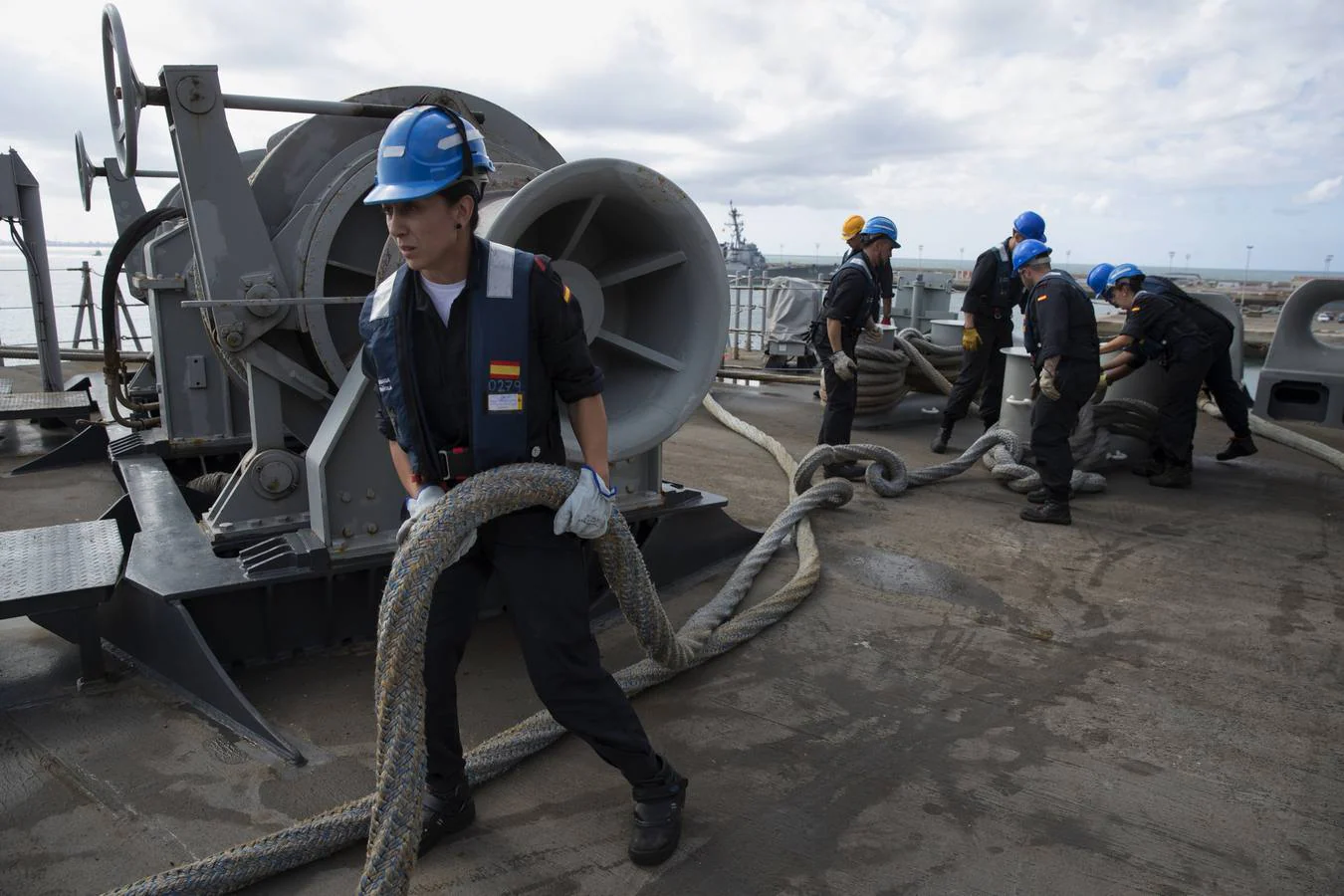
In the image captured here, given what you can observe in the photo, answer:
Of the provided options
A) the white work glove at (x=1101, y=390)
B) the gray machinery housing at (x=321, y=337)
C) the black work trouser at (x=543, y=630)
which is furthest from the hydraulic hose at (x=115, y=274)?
the white work glove at (x=1101, y=390)

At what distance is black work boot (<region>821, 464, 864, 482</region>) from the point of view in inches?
239

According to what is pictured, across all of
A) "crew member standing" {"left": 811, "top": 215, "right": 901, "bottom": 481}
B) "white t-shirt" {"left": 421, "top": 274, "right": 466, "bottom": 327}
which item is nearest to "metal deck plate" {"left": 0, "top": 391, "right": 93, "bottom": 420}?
"crew member standing" {"left": 811, "top": 215, "right": 901, "bottom": 481}

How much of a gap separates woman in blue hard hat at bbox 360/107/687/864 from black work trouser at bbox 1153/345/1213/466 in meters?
4.95

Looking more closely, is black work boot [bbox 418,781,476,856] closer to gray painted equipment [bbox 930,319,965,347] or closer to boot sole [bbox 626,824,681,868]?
boot sole [bbox 626,824,681,868]

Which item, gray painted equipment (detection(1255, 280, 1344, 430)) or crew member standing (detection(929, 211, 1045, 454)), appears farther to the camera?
gray painted equipment (detection(1255, 280, 1344, 430))

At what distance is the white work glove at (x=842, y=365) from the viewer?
18.9 ft

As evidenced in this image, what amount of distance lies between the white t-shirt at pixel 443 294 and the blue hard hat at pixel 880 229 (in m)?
4.46

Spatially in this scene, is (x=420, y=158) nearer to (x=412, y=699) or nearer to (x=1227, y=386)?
(x=412, y=699)

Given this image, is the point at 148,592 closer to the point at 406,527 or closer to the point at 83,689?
the point at 83,689

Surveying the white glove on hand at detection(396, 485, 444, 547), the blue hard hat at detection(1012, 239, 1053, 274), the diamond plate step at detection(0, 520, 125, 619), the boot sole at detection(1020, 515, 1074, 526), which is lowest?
the boot sole at detection(1020, 515, 1074, 526)

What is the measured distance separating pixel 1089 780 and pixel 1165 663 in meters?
1.02

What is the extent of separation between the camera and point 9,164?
7.80 m

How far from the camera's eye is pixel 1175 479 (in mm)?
6020

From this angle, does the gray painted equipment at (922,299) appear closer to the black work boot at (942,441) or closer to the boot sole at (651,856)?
the black work boot at (942,441)
